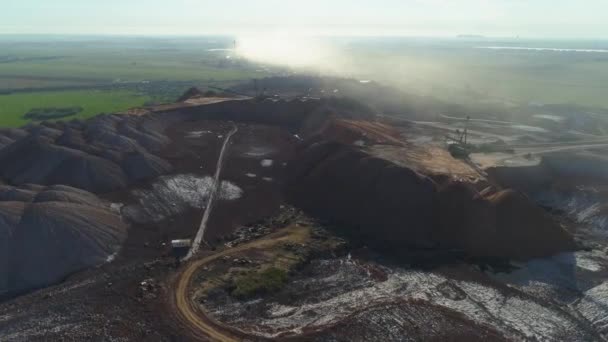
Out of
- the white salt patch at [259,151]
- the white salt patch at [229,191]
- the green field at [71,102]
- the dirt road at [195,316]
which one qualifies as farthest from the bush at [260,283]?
the green field at [71,102]

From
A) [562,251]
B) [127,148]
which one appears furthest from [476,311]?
[127,148]

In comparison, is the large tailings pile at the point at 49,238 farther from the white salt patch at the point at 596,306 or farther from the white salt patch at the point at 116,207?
the white salt patch at the point at 596,306

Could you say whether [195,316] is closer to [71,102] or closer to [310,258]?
[310,258]

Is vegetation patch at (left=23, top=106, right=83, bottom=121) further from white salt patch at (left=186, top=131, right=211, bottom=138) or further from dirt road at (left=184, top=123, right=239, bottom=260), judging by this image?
dirt road at (left=184, top=123, right=239, bottom=260)

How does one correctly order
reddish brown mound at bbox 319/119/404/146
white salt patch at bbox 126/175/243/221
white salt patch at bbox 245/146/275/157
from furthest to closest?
white salt patch at bbox 245/146/275/157 → reddish brown mound at bbox 319/119/404/146 → white salt patch at bbox 126/175/243/221

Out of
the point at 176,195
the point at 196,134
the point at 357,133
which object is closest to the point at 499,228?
the point at 357,133

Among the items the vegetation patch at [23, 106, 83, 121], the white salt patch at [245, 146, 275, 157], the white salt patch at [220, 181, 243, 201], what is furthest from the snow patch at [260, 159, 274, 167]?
the vegetation patch at [23, 106, 83, 121]
